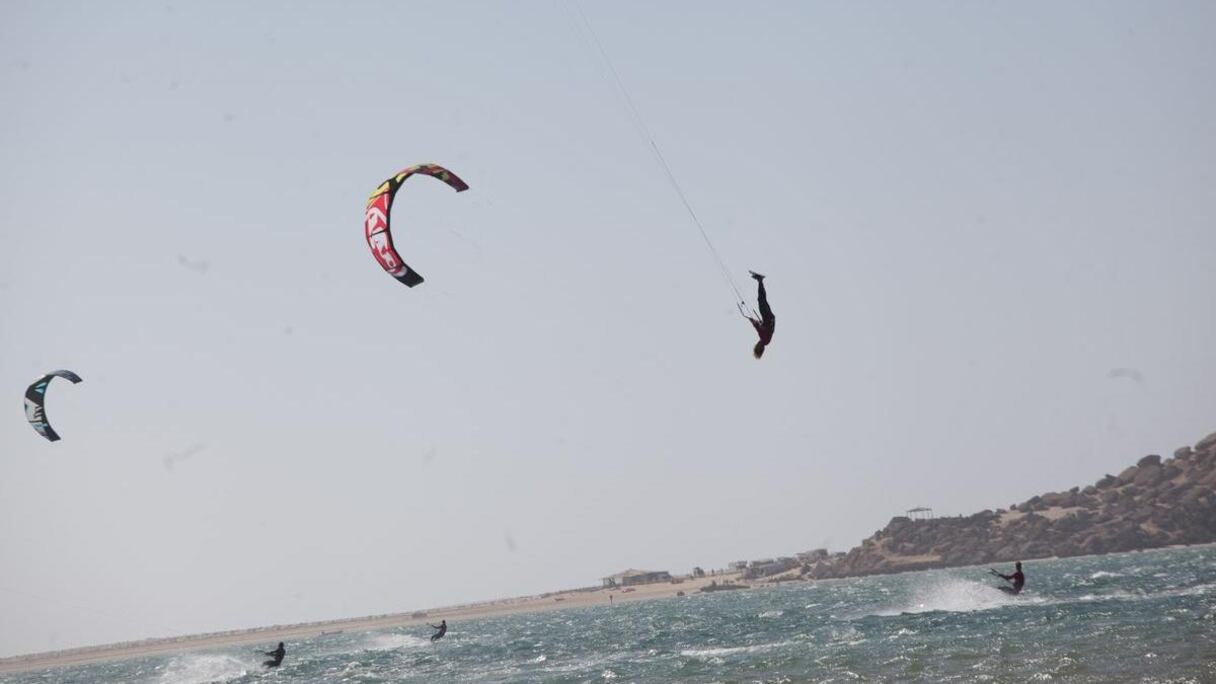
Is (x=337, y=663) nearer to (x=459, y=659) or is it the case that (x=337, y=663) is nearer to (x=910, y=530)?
(x=459, y=659)

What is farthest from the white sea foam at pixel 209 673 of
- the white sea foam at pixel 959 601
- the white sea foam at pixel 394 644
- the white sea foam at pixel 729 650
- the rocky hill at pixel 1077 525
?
the rocky hill at pixel 1077 525

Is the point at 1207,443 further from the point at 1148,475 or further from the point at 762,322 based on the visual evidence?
the point at 762,322

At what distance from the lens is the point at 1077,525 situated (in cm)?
8694

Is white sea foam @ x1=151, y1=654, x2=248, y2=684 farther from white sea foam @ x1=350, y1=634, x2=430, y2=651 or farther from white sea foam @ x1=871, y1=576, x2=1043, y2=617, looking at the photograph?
white sea foam @ x1=871, y1=576, x2=1043, y2=617

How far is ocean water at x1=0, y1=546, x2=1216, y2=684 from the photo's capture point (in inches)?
858

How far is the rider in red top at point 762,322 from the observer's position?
14.9 meters

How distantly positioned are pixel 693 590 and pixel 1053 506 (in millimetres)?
31094

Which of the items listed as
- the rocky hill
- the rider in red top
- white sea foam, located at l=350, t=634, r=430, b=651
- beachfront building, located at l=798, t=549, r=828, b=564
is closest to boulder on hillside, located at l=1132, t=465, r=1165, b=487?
→ the rocky hill

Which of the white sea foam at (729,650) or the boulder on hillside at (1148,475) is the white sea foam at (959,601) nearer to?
the white sea foam at (729,650)

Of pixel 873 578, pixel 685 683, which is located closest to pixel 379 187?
pixel 685 683

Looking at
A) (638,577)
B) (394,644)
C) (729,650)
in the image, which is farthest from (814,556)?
(729,650)

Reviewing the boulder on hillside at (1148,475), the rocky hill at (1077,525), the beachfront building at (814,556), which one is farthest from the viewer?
the beachfront building at (814,556)

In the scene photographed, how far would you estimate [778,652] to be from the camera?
28.8 metres

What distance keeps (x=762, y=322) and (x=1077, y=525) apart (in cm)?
7935
